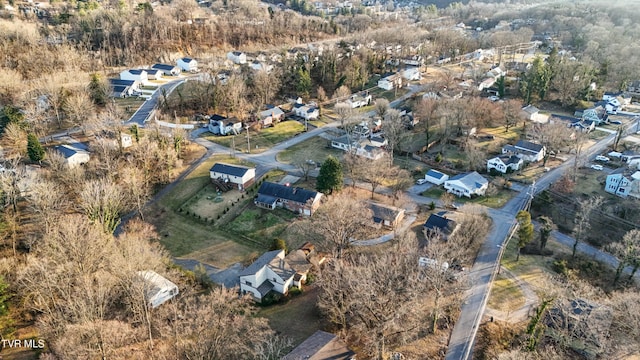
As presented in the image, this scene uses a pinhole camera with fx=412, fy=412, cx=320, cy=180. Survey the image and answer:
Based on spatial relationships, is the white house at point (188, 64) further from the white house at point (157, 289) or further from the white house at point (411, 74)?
the white house at point (157, 289)

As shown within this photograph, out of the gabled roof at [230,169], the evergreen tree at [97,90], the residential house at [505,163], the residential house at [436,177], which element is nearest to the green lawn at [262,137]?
the gabled roof at [230,169]

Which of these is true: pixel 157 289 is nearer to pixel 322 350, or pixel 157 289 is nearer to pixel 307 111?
pixel 322 350

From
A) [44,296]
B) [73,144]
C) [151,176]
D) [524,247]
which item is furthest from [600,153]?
[73,144]

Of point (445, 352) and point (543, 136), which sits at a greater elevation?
point (543, 136)

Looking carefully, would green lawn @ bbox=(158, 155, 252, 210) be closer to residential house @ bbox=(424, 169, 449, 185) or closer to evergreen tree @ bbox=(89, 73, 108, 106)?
residential house @ bbox=(424, 169, 449, 185)

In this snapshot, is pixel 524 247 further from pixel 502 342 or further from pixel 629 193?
pixel 629 193

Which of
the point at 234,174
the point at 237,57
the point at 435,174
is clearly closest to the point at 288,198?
the point at 234,174
